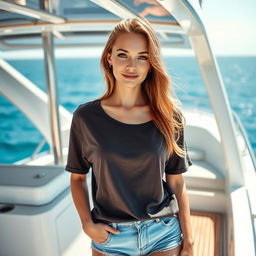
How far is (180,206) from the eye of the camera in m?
1.21

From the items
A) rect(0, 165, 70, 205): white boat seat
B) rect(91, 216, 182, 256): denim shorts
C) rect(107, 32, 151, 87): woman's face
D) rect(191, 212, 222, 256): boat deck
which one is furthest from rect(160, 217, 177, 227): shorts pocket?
rect(191, 212, 222, 256): boat deck

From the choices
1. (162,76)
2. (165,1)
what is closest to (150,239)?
(162,76)

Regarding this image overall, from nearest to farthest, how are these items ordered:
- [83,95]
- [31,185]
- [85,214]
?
[85,214], [31,185], [83,95]

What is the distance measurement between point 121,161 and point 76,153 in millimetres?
196

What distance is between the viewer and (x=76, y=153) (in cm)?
113

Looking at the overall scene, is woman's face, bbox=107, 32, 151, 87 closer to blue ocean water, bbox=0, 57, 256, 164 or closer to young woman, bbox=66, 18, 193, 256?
young woman, bbox=66, 18, 193, 256

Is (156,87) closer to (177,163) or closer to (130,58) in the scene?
(130,58)

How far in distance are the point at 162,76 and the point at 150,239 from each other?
632 millimetres

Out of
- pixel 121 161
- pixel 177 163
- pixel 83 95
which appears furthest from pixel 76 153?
pixel 83 95

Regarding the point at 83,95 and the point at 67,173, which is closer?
the point at 67,173

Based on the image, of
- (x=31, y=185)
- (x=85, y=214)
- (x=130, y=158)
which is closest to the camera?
(x=130, y=158)

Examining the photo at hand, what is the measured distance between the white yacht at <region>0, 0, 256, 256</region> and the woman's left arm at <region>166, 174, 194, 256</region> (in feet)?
1.63

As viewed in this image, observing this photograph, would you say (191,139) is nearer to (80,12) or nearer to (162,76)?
(80,12)

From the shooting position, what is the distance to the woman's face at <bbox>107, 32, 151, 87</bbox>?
1.08 meters
